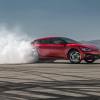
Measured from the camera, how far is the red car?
19.6 meters

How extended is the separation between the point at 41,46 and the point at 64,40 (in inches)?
52.6

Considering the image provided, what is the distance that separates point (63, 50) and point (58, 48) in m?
0.34

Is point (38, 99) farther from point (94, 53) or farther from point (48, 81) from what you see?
point (94, 53)

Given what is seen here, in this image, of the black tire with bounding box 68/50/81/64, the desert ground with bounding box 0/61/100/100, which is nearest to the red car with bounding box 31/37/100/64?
the black tire with bounding box 68/50/81/64

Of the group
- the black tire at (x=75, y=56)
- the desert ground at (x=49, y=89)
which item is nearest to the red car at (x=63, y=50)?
the black tire at (x=75, y=56)

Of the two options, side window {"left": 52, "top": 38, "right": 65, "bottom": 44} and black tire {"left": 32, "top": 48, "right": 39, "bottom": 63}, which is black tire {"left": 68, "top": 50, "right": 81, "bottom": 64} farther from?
black tire {"left": 32, "top": 48, "right": 39, "bottom": 63}

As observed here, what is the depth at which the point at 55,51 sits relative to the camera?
20.5 meters

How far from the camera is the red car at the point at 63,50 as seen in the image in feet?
64.3

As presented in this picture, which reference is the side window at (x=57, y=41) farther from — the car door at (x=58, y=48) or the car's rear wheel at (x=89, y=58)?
the car's rear wheel at (x=89, y=58)

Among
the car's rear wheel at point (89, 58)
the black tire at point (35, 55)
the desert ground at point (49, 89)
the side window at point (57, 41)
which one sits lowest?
the desert ground at point (49, 89)

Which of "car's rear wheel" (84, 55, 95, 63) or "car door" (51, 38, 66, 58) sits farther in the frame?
"car door" (51, 38, 66, 58)

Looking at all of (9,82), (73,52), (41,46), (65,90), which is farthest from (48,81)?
(41,46)

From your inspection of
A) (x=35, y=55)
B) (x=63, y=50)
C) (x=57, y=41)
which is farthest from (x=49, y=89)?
(x=35, y=55)

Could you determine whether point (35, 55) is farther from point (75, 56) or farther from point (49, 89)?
point (49, 89)
